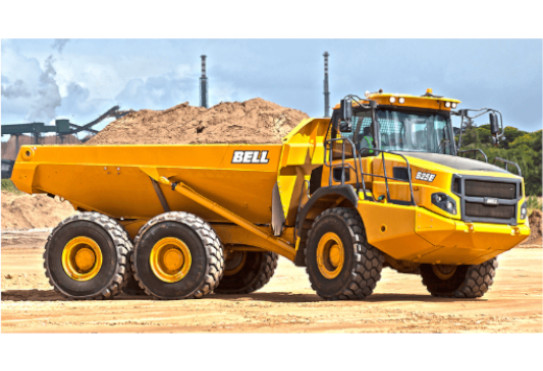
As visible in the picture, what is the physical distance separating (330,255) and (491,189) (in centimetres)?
234

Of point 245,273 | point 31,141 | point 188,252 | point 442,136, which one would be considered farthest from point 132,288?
point 31,141

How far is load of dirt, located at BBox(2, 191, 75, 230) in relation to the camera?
140 feet

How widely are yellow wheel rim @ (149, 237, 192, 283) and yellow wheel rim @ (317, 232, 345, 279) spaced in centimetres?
209

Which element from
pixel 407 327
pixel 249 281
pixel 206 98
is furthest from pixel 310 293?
pixel 206 98

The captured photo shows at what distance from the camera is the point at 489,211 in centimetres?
1144

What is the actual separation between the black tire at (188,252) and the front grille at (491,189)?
12.7 feet

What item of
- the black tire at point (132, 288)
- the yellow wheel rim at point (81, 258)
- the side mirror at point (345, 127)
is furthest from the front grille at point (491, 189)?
the black tire at point (132, 288)

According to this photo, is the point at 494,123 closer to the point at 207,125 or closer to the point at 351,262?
the point at 351,262

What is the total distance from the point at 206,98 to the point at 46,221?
778 inches

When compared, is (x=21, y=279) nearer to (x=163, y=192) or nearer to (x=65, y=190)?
(x=65, y=190)

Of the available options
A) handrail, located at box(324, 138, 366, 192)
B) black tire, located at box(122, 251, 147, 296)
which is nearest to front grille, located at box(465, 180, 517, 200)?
handrail, located at box(324, 138, 366, 192)

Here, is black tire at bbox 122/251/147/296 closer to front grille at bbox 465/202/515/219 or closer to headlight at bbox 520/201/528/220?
front grille at bbox 465/202/515/219

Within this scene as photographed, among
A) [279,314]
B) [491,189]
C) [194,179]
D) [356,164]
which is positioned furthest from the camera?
[194,179]

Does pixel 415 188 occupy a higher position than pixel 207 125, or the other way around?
pixel 207 125
